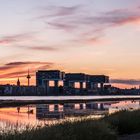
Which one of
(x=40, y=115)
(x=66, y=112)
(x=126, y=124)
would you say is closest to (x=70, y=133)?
(x=126, y=124)

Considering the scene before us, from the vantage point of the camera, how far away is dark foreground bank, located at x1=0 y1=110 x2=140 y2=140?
18.9 m

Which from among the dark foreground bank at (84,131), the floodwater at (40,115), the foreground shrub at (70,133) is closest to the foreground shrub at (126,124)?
the dark foreground bank at (84,131)

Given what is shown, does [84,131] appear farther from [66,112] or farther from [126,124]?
[66,112]

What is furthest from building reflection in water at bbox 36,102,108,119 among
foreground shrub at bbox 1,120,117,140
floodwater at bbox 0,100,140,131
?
foreground shrub at bbox 1,120,117,140

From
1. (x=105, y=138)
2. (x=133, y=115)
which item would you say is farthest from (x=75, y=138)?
(x=133, y=115)

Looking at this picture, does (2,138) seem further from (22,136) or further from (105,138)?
(105,138)

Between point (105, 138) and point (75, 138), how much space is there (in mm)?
2400

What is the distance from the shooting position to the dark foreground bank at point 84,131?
61.9ft

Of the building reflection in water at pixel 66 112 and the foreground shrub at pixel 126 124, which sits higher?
the foreground shrub at pixel 126 124

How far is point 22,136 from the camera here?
18.1m

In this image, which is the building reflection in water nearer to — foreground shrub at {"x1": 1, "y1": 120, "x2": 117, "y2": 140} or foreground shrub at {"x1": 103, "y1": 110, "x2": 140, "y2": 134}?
foreground shrub at {"x1": 103, "y1": 110, "x2": 140, "y2": 134}

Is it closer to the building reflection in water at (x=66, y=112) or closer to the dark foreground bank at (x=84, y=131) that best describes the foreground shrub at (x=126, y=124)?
the dark foreground bank at (x=84, y=131)

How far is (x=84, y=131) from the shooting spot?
22.1 m

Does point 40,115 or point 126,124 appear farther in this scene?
point 40,115
